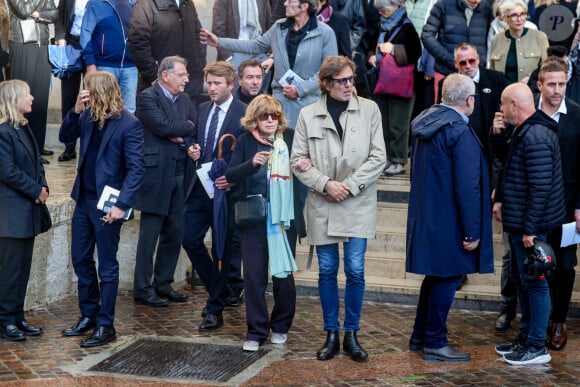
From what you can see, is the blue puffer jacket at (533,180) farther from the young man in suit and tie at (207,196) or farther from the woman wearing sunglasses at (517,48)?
the woman wearing sunglasses at (517,48)

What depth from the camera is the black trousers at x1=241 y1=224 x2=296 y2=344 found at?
8.59 m

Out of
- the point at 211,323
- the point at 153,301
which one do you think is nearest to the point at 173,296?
the point at 153,301

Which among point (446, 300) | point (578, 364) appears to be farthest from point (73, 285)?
point (578, 364)

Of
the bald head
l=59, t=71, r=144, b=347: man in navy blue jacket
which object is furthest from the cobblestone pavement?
the bald head

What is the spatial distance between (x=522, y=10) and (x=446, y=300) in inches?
136

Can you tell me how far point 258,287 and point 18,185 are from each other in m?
2.01

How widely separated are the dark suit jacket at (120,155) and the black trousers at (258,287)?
95 cm

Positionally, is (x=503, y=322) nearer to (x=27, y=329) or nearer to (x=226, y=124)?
(x=226, y=124)

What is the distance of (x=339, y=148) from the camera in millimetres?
8391

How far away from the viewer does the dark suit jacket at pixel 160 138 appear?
9.74 m

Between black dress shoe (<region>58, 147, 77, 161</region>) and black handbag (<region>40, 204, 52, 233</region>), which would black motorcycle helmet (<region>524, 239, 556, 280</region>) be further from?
black dress shoe (<region>58, 147, 77, 161</region>)

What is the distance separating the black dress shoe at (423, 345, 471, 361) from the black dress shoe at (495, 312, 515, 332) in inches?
36.2

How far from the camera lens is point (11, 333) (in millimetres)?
8789

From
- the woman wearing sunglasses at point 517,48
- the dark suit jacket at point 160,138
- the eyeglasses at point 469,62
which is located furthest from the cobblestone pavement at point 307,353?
the woman wearing sunglasses at point 517,48
